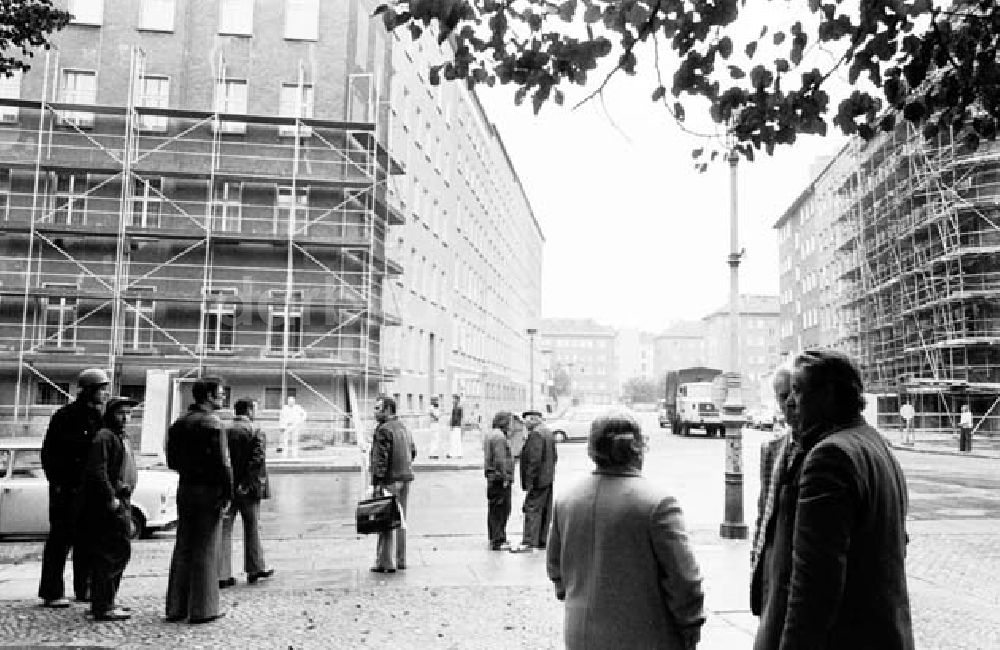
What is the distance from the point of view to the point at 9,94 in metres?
28.7

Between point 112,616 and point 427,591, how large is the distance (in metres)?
2.66

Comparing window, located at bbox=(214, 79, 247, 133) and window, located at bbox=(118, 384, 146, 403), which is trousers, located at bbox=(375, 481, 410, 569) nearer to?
window, located at bbox=(118, 384, 146, 403)

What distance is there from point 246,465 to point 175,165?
2346cm

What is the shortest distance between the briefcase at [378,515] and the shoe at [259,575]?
1.10 meters

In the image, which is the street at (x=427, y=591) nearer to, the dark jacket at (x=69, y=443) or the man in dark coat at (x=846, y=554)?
the dark jacket at (x=69, y=443)

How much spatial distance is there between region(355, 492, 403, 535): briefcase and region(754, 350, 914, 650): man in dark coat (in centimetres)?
562

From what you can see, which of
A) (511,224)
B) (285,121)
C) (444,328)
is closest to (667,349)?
(511,224)

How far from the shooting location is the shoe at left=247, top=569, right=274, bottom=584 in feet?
26.1

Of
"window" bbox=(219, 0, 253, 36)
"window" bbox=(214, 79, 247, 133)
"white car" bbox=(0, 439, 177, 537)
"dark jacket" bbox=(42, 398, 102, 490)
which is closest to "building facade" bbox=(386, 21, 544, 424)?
"window" bbox=(219, 0, 253, 36)

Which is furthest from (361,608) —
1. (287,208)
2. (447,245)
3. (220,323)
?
(447,245)

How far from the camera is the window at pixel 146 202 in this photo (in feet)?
93.2

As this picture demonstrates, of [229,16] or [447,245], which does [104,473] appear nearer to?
[229,16]

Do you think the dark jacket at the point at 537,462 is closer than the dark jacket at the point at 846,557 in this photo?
No

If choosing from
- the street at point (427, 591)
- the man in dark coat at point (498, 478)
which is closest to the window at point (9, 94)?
the street at point (427, 591)
